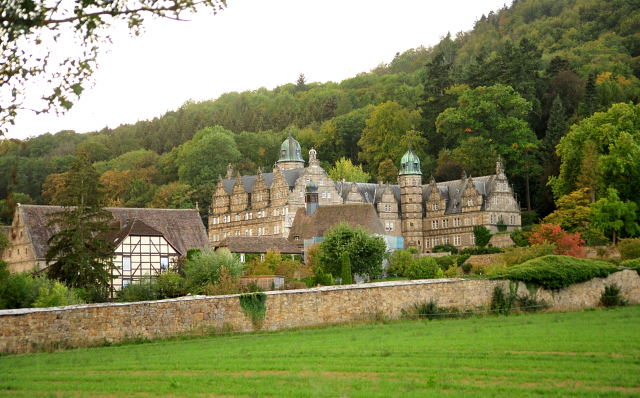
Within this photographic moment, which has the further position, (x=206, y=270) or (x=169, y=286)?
(x=206, y=270)

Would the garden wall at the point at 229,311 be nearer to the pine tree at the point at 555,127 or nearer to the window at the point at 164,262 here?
the window at the point at 164,262

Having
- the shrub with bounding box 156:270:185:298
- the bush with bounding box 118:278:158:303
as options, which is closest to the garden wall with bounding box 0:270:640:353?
the bush with bounding box 118:278:158:303

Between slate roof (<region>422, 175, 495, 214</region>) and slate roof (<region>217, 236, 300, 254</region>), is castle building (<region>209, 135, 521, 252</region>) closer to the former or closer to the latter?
slate roof (<region>422, 175, 495, 214</region>)

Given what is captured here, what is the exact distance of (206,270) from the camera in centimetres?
4472

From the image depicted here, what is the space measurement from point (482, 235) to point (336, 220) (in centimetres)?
1887

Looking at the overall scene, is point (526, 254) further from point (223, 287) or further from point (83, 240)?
point (83, 240)

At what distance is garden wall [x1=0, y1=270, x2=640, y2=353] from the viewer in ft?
Answer: 84.1

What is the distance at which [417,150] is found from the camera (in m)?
106

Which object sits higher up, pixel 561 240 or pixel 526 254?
pixel 561 240

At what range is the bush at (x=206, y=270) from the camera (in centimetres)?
4434

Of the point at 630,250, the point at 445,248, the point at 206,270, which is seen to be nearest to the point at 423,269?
the point at 630,250

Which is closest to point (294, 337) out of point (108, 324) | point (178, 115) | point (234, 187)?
point (108, 324)

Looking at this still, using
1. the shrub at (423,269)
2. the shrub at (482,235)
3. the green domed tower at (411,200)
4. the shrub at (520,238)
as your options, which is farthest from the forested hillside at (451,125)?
the shrub at (423,269)

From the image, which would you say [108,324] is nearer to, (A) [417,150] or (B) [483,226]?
(B) [483,226]
